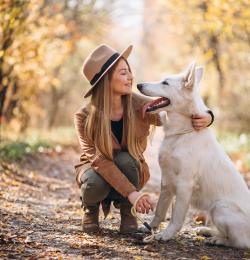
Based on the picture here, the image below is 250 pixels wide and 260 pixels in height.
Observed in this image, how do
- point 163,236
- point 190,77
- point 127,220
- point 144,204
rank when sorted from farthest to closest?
point 127,220
point 190,77
point 163,236
point 144,204

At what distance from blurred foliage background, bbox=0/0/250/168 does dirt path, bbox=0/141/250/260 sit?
259cm

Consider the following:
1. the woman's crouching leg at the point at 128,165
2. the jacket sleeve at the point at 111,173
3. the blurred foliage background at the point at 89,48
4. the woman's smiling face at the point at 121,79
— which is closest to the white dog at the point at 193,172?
the woman's smiling face at the point at 121,79

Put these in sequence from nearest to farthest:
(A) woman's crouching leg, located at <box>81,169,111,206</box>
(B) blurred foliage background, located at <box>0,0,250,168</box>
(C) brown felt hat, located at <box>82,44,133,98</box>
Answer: (A) woman's crouching leg, located at <box>81,169,111,206</box> < (C) brown felt hat, located at <box>82,44,133,98</box> < (B) blurred foliage background, located at <box>0,0,250,168</box>

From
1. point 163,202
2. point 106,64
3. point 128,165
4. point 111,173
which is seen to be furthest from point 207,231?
point 106,64

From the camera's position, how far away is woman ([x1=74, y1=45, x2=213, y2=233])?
165 inches

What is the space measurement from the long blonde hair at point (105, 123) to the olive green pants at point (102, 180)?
0.08 metres

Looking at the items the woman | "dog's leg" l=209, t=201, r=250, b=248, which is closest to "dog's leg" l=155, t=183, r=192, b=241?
"dog's leg" l=209, t=201, r=250, b=248

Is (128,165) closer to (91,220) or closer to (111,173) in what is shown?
(111,173)

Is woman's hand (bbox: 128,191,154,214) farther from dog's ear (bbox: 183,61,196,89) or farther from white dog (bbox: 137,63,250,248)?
dog's ear (bbox: 183,61,196,89)

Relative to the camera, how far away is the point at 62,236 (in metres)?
4.09

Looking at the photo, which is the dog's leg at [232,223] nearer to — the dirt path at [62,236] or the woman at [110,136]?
the dirt path at [62,236]

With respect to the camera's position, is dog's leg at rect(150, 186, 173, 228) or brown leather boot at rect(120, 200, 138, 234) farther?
dog's leg at rect(150, 186, 173, 228)

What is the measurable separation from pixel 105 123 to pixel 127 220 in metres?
0.87

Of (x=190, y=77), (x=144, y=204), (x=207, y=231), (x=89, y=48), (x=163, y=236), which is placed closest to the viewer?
(x=144, y=204)
